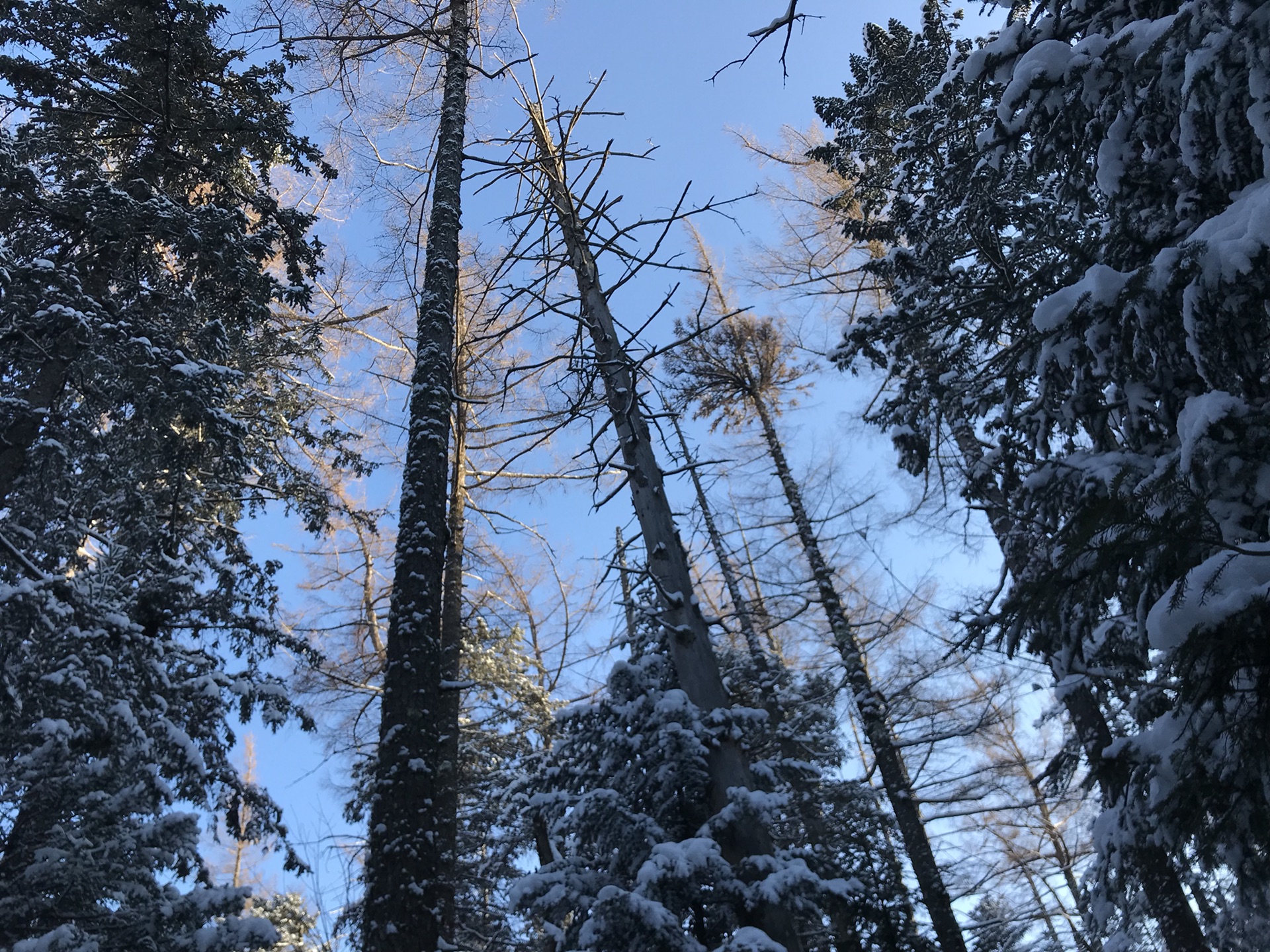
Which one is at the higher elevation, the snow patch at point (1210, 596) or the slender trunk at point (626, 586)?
the slender trunk at point (626, 586)

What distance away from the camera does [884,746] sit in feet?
28.0

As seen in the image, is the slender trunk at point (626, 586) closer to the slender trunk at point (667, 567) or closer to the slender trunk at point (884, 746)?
the slender trunk at point (667, 567)

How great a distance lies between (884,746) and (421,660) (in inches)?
A: 239

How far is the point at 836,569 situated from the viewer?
415 inches

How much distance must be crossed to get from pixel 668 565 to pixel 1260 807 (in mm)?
3346

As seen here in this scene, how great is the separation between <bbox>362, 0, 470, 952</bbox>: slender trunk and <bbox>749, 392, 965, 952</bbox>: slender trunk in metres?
5.01

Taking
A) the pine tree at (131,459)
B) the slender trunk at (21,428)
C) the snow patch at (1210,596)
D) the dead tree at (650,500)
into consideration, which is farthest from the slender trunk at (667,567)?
the slender trunk at (21,428)

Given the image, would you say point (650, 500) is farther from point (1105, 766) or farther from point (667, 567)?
point (1105, 766)

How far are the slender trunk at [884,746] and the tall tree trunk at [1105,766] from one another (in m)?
1.99

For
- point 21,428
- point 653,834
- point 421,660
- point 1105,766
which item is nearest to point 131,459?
point 21,428

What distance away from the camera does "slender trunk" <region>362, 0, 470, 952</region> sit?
374 cm

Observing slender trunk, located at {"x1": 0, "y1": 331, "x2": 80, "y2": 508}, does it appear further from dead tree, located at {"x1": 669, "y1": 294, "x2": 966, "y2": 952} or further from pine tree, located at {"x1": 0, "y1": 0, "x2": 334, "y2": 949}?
dead tree, located at {"x1": 669, "y1": 294, "x2": 966, "y2": 952}

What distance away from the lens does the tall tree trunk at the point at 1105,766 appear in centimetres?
328

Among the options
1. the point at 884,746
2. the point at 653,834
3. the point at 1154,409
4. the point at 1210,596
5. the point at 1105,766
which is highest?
the point at 884,746
